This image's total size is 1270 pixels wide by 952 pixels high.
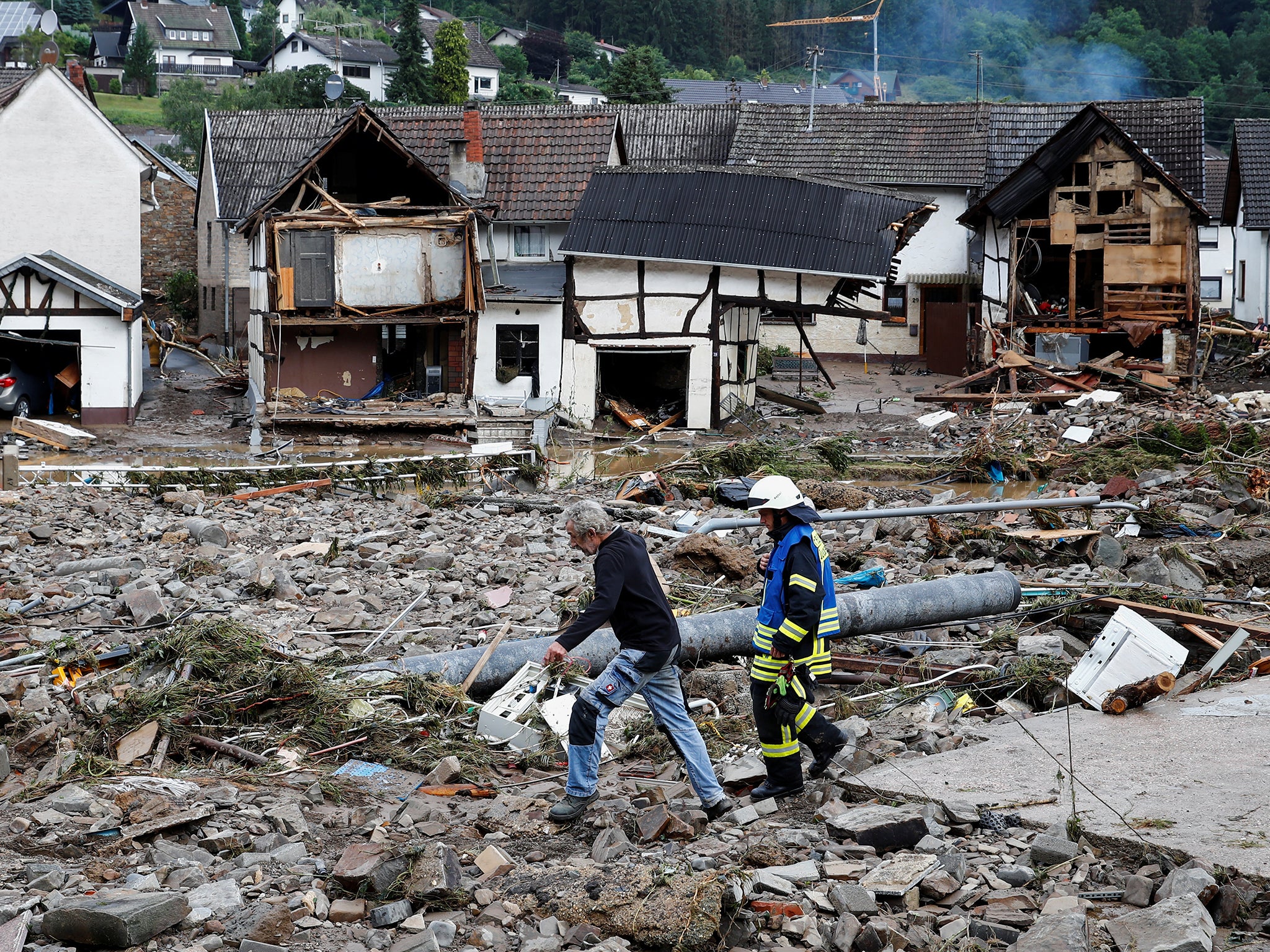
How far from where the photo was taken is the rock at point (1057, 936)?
4.79 metres

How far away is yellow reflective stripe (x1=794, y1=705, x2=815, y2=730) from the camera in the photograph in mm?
6797

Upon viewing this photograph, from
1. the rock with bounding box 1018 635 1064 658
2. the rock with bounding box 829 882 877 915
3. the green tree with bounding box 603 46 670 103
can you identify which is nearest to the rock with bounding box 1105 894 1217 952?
the rock with bounding box 829 882 877 915

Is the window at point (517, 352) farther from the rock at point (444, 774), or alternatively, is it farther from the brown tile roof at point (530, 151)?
the rock at point (444, 774)

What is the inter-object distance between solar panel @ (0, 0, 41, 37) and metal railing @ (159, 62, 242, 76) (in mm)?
8121

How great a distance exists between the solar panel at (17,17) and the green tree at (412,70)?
27700 mm

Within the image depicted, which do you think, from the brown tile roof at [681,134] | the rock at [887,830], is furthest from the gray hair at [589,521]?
the brown tile roof at [681,134]

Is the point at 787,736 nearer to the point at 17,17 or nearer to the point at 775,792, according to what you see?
the point at 775,792

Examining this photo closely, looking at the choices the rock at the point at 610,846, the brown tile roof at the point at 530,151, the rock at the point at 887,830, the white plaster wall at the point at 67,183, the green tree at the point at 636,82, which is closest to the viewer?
the rock at the point at 887,830

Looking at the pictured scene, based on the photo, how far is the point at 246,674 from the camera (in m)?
8.13

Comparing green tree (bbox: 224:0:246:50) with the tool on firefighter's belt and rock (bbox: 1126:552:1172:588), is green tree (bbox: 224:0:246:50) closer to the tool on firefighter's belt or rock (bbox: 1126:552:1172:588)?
rock (bbox: 1126:552:1172:588)

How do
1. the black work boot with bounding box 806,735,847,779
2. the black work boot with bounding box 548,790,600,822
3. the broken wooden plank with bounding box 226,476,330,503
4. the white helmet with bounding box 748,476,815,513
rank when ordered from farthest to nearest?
1. the broken wooden plank with bounding box 226,476,330,503
2. the black work boot with bounding box 806,735,847,779
3. the white helmet with bounding box 748,476,815,513
4. the black work boot with bounding box 548,790,600,822

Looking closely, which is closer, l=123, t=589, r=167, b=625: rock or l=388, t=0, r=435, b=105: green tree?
l=123, t=589, r=167, b=625: rock

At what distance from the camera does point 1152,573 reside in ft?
37.9

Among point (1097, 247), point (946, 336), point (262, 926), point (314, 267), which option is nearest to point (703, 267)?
point (314, 267)
